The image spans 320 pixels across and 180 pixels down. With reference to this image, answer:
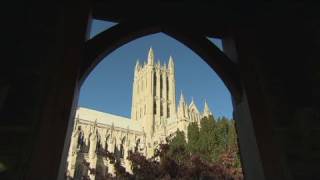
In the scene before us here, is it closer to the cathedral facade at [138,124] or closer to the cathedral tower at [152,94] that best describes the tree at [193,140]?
the cathedral facade at [138,124]

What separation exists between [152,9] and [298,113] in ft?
5.30

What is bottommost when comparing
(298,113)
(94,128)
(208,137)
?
(298,113)

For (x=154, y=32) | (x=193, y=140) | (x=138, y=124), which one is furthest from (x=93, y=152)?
(x=154, y=32)

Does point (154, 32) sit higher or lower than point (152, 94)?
lower

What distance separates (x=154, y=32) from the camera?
2.83 meters

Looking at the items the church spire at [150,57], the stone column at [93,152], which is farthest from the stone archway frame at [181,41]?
the church spire at [150,57]

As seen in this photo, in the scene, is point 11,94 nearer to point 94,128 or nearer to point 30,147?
point 30,147

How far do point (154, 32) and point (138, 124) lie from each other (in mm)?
50138

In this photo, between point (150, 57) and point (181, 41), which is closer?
point (181, 41)

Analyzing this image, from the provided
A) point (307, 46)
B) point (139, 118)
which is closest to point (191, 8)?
point (307, 46)

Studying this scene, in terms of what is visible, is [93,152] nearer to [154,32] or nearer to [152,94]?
[152,94]

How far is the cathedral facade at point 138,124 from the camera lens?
1629 inches

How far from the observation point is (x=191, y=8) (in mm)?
2703

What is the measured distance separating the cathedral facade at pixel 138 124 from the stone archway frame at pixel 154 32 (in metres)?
35.3
